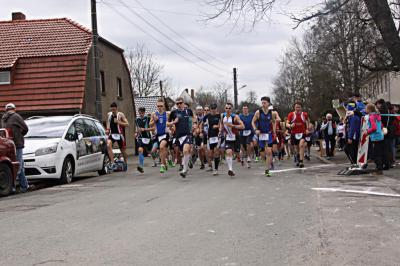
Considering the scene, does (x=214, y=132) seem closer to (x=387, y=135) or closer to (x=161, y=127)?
(x=161, y=127)

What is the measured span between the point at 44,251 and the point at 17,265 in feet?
1.80

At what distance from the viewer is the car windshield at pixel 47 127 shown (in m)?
13.5

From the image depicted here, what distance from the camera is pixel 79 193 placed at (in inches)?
431

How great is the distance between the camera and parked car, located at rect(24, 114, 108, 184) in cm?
1260

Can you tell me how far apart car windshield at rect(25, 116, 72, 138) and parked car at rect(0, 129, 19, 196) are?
69.9 inches

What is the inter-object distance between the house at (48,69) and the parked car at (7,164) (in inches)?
501

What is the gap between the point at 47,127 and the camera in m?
13.8

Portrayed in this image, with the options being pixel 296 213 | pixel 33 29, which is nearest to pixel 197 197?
pixel 296 213

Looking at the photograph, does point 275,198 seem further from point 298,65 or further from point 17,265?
point 298,65

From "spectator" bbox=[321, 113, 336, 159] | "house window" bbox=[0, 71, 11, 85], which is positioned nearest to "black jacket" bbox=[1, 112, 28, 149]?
"spectator" bbox=[321, 113, 336, 159]

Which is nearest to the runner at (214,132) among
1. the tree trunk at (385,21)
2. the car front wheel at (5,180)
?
the car front wheel at (5,180)

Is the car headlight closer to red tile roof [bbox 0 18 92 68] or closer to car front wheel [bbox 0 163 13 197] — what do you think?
car front wheel [bbox 0 163 13 197]

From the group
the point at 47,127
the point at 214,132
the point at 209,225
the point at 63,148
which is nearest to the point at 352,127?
the point at 214,132

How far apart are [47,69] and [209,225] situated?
2064 cm
